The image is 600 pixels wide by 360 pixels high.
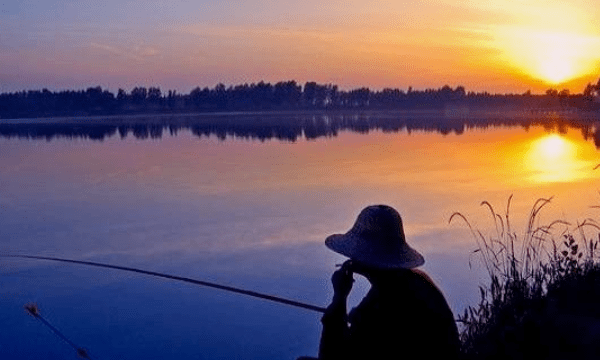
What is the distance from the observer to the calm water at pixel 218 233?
570 centimetres

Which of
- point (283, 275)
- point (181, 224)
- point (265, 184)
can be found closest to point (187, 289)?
point (283, 275)

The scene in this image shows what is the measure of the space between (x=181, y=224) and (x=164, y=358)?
447cm

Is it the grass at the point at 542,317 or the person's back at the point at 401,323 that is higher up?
the person's back at the point at 401,323

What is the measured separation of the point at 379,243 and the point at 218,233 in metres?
6.67

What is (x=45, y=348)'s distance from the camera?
538 centimetres

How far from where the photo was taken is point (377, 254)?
7.91 feet

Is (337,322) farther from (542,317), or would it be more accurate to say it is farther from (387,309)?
(542,317)

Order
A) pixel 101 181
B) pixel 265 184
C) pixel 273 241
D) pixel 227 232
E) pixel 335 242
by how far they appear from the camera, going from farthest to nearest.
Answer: pixel 101 181 < pixel 265 184 < pixel 227 232 < pixel 273 241 < pixel 335 242

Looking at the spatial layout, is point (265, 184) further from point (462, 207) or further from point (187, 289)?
point (187, 289)

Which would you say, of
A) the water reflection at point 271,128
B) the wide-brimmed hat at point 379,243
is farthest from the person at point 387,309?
the water reflection at point 271,128

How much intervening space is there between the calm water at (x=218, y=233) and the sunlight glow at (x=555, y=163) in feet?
0.18

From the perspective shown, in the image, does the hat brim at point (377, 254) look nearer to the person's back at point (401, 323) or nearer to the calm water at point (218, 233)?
the person's back at point (401, 323)

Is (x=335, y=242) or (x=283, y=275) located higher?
(x=335, y=242)

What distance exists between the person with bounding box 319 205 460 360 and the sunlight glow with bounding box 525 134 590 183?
38.2 feet
